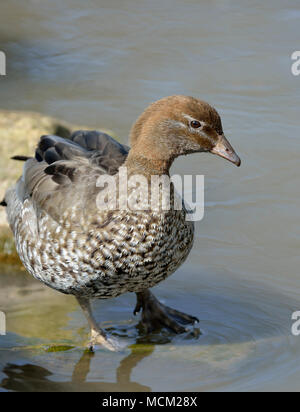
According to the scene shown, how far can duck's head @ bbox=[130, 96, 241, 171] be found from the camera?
5.26 m

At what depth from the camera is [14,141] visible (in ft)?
24.5

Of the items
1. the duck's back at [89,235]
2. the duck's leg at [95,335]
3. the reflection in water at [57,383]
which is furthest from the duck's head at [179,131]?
the reflection in water at [57,383]

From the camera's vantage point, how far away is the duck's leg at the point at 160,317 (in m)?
6.06

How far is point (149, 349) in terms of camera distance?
576cm

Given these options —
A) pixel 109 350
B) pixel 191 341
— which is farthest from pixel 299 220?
pixel 109 350

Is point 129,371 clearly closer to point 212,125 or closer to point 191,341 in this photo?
point 191,341

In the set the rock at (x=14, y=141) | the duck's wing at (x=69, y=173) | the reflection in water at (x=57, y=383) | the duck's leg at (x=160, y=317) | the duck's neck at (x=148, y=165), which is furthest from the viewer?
the rock at (x=14, y=141)

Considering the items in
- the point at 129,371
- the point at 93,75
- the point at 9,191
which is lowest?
the point at 129,371

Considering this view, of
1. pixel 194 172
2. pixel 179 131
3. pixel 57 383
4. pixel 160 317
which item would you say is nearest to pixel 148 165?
pixel 179 131

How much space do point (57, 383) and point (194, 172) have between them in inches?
151

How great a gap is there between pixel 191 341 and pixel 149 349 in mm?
346

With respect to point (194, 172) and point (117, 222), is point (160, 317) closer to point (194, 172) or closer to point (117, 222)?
point (117, 222)

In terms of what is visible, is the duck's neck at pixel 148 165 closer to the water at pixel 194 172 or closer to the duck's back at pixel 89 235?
the duck's back at pixel 89 235

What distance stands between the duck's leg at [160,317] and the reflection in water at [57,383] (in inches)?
24.8
